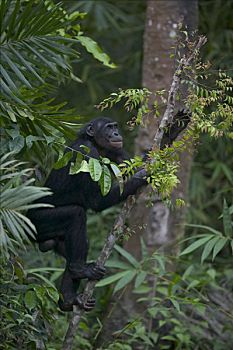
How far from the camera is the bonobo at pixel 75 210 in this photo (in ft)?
16.9

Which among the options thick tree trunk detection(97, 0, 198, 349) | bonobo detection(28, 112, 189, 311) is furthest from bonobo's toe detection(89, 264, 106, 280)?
thick tree trunk detection(97, 0, 198, 349)

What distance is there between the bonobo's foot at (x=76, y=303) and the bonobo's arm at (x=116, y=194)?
0.56 metres

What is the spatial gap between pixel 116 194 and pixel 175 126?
Answer: 2.13 ft

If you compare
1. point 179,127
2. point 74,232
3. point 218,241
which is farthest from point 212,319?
point 179,127

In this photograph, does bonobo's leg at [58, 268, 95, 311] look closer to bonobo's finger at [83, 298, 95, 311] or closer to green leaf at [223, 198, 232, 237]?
bonobo's finger at [83, 298, 95, 311]

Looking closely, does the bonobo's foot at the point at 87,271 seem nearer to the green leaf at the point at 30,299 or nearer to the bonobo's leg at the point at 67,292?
the bonobo's leg at the point at 67,292

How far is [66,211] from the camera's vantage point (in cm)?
519

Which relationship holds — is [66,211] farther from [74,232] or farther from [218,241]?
[218,241]

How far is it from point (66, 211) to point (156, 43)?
6.68ft

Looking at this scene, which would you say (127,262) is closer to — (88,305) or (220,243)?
(220,243)

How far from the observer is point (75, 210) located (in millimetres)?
5180

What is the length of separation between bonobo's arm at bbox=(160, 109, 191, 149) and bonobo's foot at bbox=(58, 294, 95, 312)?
987 mm

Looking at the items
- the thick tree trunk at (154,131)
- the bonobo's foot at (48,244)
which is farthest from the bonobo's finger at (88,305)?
the thick tree trunk at (154,131)

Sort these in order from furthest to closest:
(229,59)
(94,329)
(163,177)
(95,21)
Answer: (95,21) → (229,59) → (94,329) → (163,177)
